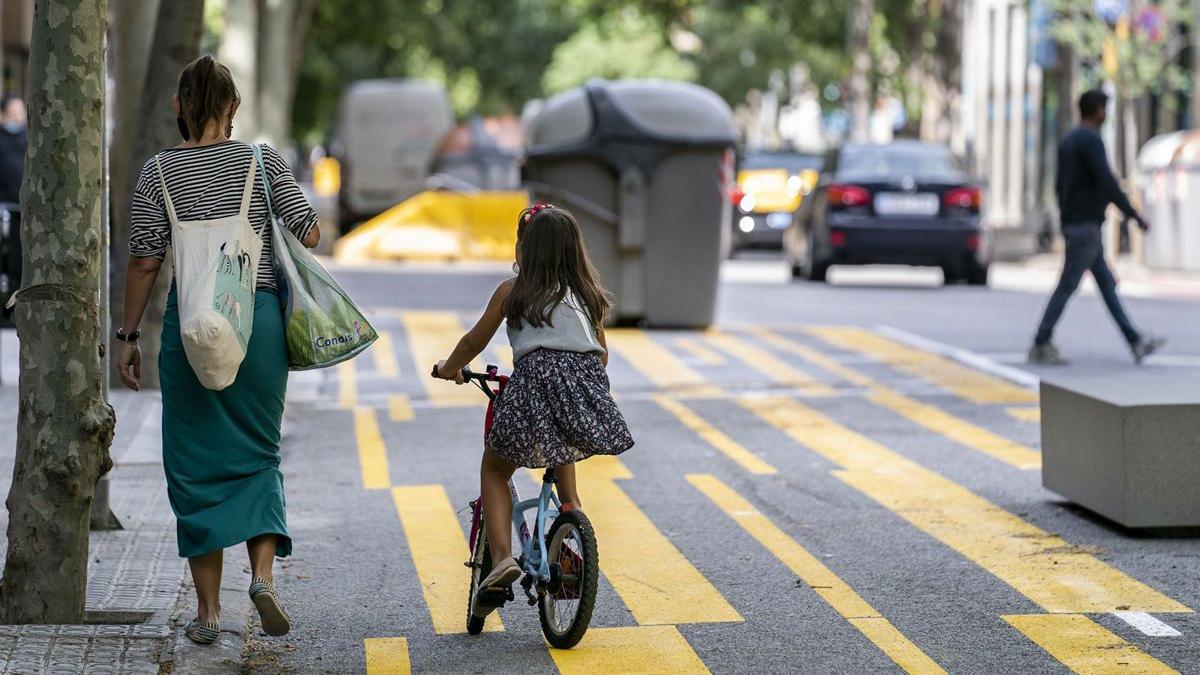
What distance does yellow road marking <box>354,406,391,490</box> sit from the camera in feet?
31.9

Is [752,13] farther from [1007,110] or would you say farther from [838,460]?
[838,460]

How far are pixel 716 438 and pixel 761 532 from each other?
280 centimetres

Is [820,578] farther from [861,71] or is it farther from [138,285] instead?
[861,71]

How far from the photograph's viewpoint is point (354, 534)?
8.30 meters

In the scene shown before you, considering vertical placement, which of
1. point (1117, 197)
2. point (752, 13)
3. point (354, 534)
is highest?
point (752, 13)

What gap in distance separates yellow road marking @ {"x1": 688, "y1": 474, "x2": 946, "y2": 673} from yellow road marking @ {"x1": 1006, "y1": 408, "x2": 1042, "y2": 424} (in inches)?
108

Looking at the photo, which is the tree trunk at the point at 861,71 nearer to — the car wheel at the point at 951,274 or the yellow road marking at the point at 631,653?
the car wheel at the point at 951,274

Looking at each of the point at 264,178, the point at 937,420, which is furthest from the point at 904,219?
the point at 264,178

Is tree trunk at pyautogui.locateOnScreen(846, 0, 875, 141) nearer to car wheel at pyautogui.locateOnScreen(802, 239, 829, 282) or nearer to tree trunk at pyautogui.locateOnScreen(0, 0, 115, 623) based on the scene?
car wheel at pyautogui.locateOnScreen(802, 239, 829, 282)

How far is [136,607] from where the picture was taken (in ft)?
21.4

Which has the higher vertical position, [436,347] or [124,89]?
[124,89]

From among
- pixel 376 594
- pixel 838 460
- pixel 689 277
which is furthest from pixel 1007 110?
pixel 376 594

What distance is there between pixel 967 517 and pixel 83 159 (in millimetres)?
3991

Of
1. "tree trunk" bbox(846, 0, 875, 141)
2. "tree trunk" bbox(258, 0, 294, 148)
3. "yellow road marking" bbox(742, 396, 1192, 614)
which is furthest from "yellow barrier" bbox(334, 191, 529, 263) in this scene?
"tree trunk" bbox(846, 0, 875, 141)
